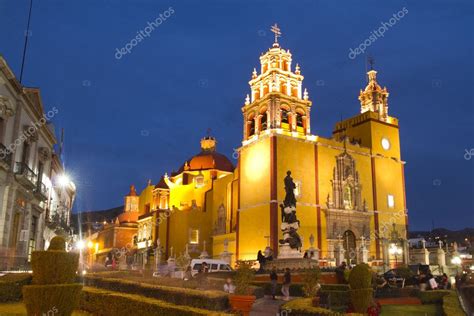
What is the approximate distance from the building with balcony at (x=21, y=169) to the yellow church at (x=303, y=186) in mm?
16286

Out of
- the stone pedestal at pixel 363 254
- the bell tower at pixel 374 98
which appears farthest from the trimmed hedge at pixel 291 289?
the bell tower at pixel 374 98

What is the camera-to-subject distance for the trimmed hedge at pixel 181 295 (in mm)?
9852

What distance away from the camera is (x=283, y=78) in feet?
129

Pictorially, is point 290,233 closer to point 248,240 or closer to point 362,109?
point 248,240

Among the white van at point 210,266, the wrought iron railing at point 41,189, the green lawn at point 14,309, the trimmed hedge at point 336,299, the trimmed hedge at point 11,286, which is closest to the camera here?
the green lawn at point 14,309

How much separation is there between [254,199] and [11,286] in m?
24.8

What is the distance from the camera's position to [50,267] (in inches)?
357

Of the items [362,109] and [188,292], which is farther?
[362,109]

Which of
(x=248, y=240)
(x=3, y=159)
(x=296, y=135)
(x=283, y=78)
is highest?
(x=283, y=78)

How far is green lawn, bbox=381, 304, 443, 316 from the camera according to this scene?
14.6 meters

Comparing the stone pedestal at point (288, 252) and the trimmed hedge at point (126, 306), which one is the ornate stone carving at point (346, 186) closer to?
the stone pedestal at point (288, 252)

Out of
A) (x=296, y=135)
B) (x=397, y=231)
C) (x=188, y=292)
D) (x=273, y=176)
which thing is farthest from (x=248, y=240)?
(x=188, y=292)

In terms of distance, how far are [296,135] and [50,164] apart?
19517mm

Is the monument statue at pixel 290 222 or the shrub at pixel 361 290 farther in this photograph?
the monument statue at pixel 290 222
